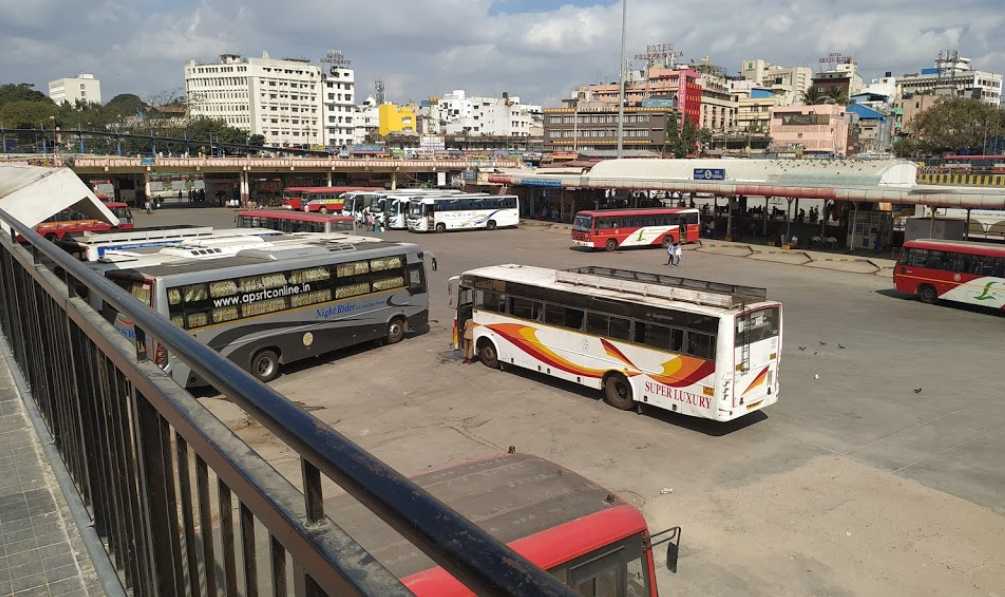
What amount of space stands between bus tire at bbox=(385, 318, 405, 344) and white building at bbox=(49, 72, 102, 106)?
651 ft

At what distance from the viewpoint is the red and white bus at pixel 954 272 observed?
21406 mm

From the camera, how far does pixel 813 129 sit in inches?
4171

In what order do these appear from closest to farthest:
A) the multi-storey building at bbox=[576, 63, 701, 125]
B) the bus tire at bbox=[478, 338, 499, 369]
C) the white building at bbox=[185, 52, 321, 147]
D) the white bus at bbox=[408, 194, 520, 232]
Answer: the bus tire at bbox=[478, 338, 499, 369] < the white bus at bbox=[408, 194, 520, 232] < the multi-storey building at bbox=[576, 63, 701, 125] < the white building at bbox=[185, 52, 321, 147]

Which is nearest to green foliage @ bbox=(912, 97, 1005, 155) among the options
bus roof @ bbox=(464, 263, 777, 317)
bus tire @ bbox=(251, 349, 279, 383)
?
bus roof @ bbox=(464, 263, 777, 317)

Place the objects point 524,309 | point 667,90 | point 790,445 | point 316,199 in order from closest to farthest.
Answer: point 790,445, point 524,309, point 316,199, point 667,90

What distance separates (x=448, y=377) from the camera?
15.5 meters

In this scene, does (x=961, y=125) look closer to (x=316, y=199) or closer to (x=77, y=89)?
(x=316, y=199)

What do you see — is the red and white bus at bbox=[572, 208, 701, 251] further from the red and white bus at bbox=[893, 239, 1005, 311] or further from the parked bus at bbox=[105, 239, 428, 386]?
the parked bus at bbox=[105, 239, 428, 386]

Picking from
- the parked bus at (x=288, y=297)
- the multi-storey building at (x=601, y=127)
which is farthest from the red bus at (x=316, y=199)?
the multi-storey building at (x=601, y=127)

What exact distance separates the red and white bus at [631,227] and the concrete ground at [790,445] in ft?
51.6

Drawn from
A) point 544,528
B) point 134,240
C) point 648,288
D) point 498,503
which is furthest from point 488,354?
point 134,240

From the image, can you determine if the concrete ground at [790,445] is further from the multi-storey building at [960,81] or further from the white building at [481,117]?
the multi-storey building at [960,81]

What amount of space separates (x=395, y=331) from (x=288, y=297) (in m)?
3.44

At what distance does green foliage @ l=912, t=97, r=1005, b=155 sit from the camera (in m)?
75.2
